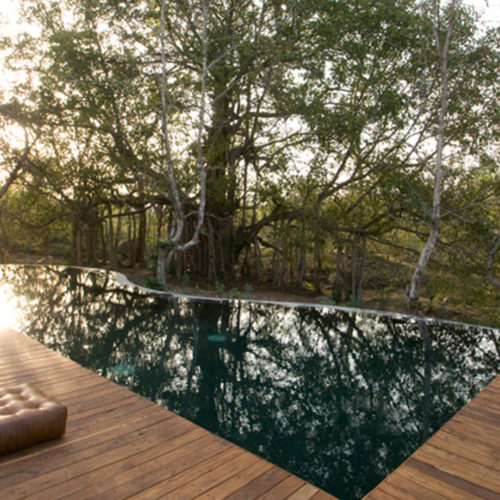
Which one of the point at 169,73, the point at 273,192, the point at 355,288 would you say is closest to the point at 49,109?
the point at 169,73

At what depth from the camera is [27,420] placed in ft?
7.57

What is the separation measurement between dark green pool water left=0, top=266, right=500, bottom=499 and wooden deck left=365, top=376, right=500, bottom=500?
0.39m

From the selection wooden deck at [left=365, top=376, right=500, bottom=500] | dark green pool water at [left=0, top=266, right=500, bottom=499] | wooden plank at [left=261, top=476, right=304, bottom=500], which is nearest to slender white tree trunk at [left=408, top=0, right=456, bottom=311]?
dark green pool water at [left=0, top=266, right=500, bottom=499]

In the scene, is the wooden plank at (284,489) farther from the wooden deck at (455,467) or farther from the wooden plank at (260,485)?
the wooden deck at (455,467)

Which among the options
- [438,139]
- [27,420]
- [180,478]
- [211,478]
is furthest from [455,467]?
[438,139]

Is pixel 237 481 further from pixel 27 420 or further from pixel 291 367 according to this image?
pixel 291 367

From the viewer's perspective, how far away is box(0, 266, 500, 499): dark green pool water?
314 cm

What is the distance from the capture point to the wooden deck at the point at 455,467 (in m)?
2.15

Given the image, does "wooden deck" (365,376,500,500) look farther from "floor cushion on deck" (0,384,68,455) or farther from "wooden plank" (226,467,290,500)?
"floor cushion on deck" (0,384,68,455)

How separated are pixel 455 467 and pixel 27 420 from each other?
2.42 m

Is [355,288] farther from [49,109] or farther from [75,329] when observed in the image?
[49,109]

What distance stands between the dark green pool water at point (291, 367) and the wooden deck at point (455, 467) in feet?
1.27

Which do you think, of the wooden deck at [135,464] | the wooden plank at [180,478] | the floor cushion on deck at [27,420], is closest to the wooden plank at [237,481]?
the wooden deck at [135,464]

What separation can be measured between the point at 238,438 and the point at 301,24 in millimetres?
8546
